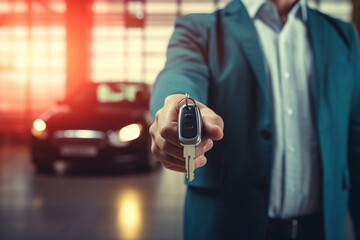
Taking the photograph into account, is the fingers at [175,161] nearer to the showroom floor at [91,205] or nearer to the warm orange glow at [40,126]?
the showroom floor at [91,205]

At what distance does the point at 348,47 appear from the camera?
1.08 metres

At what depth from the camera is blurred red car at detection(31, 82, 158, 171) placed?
14.4 feet

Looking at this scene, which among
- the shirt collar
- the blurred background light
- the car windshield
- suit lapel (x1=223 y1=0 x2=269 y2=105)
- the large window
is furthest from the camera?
the large window

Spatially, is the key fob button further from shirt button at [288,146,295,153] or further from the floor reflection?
the floor reflection

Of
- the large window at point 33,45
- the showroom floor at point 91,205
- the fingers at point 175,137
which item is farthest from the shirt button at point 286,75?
the large window at point 33,45

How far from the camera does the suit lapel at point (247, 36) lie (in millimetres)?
939

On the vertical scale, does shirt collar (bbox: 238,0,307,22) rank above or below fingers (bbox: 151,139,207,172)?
above

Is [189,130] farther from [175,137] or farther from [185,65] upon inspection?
[185,65]

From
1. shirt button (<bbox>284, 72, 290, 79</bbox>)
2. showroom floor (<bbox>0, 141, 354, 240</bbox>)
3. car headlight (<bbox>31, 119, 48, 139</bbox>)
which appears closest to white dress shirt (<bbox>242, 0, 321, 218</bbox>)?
shirt button (<bbox>284, 72, 290, 79</bbox>)

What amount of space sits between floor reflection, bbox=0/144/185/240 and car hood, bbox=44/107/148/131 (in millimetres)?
617

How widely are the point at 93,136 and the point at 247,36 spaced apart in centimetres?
364

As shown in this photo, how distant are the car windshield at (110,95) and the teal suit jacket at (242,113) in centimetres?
401

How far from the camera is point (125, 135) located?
449cm

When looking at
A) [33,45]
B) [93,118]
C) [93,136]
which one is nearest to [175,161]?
[93,136]
